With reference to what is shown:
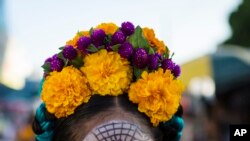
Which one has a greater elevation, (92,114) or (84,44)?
(84,44)

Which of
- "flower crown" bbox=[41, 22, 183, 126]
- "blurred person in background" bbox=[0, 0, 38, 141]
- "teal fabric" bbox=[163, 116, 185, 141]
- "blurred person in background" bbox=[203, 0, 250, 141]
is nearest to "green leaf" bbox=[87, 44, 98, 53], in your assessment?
"flower crown" bbox=[41, 22, 183, 126]

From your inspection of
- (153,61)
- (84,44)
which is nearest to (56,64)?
(84,44)

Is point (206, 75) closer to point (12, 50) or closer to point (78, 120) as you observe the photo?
point (78, 120)

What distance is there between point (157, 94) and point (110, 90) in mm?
192

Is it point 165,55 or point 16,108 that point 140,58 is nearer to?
point 165,55

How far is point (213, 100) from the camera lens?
10188 mm

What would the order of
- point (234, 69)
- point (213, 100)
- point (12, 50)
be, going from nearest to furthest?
point (234, 69) → point (213, 100) → point (12, 50)

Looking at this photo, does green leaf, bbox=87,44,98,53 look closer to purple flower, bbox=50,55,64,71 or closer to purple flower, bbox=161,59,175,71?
purple flower, bbox=50,55,64,71

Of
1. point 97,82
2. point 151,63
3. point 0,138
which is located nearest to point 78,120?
point 97,82

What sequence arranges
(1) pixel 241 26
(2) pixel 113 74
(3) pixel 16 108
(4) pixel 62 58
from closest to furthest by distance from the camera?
(2) pixel 113 74 < (4) pixel 62 58 < (3) pixel 16 108 < (1) pixel 241 26

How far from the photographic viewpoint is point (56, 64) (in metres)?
2.59

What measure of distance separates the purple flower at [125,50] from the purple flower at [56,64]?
0.83 feet

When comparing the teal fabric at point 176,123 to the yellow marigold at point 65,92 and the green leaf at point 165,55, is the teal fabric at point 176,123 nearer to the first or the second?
the green leaf at point 165,55

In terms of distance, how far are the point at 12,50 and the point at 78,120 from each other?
72.8 ft
